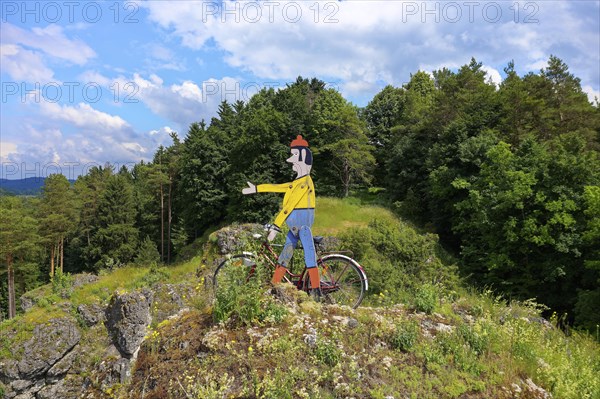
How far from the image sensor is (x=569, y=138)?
72.4ft

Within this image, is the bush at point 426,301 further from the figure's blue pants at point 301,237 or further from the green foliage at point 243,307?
the green foliage at point 243,307

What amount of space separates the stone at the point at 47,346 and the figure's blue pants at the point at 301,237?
1063cm

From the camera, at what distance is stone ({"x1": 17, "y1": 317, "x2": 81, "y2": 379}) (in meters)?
12.7

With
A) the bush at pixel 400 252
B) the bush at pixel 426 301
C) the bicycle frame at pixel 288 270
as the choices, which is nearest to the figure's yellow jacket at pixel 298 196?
the bicycle frame at pixel 288 270

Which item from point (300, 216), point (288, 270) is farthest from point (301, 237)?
point (288, 270)

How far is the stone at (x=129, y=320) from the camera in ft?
19.6

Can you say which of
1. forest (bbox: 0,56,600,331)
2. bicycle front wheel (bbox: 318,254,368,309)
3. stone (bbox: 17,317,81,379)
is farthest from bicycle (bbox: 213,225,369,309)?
forest (bbox: 0,56,600,331)

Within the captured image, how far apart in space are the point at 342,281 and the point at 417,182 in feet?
102

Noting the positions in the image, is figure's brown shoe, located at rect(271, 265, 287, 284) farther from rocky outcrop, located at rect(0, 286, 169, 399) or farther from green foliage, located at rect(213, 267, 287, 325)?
rocky outcrop, located at rect(0, 286, 169, 399)

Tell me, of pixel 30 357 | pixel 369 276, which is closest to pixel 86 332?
pixel 30 357

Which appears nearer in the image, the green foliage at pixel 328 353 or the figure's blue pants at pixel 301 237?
the green foliage at pixel 328 353

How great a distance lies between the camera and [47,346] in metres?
13.1

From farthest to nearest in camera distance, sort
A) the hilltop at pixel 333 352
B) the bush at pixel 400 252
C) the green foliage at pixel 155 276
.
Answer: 1. the green foliage at pixel 155 276
2. the bush at pixel 400 252
3. the hilltop at pixel 333 352

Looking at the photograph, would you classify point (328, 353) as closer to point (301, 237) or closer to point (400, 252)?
point (301, 237)
